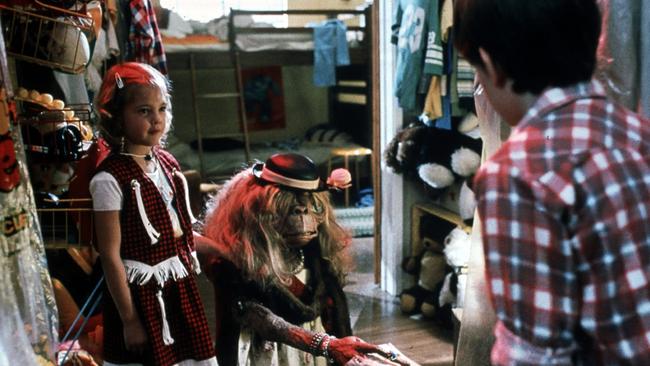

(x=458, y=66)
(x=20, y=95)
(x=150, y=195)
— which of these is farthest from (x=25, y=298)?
(x=458, y=66)

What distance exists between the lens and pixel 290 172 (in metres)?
1.71

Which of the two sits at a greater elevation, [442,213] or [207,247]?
[207,247]

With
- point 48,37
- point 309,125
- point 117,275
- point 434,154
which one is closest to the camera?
point 117,275

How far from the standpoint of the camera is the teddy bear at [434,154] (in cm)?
295

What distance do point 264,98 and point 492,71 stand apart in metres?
5.51

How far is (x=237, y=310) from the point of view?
5.66 feet

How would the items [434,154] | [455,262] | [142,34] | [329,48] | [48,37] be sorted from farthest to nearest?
[329,48]
[434,154]
[455,262]
[142,34]
[48,37]

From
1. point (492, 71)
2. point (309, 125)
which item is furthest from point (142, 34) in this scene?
point (309, 125)

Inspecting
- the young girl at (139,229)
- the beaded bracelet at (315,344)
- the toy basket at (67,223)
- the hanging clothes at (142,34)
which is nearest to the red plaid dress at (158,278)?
the young girl at (139,229)

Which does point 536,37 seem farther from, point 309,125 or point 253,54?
point 309,125

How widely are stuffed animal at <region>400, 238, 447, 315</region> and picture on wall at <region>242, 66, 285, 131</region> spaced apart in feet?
10.8

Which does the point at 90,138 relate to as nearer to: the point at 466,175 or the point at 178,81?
the point at 466,175

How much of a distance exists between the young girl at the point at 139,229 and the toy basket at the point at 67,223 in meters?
0.12

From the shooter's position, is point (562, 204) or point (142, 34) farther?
point (142, 34)
